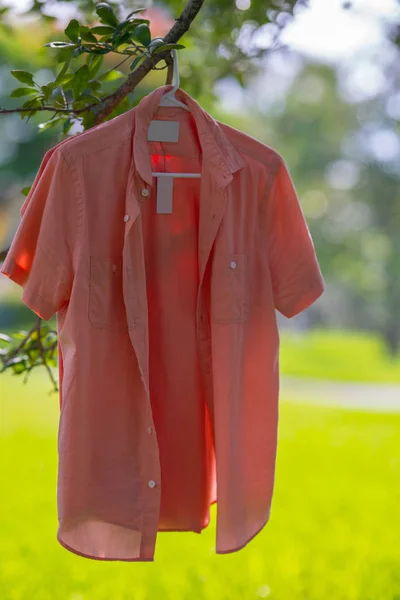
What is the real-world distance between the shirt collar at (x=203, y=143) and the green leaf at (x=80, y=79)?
0.15 meters

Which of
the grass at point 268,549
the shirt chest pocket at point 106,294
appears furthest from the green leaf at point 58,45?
the grass at point 268,549

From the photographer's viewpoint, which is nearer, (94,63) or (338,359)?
(94,63)

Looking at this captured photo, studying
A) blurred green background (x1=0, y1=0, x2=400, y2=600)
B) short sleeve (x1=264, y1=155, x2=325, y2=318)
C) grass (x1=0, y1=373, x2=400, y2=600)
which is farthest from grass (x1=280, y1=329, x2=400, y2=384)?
short sleeve (x1=264, y1=155, x2=325, y2=318)

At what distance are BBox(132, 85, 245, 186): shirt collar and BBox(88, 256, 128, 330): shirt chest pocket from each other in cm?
22

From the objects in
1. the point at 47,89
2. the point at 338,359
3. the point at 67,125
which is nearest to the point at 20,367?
the point at 67,125

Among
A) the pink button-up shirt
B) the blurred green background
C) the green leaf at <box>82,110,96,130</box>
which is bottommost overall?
the blurred green background

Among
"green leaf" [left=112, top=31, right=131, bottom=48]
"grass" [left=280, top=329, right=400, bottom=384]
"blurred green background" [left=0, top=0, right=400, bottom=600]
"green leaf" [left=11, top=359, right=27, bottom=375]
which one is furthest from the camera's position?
"grass" [left=280, top=329, right=400, bottom=384]

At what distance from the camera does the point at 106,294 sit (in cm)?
176

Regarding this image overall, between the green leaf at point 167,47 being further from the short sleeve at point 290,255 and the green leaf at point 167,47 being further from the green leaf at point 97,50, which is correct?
the short sleeve at point 290,255

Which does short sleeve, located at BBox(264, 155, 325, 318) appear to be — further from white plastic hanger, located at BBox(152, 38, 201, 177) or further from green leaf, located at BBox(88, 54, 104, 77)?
green leaf, located at BBox(88, 54, 104, 77)

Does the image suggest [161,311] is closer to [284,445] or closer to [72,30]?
[72,30]

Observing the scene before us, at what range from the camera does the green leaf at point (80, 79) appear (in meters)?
1.81

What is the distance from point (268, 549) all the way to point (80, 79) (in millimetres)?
2414

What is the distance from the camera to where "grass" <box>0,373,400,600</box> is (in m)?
2.97
